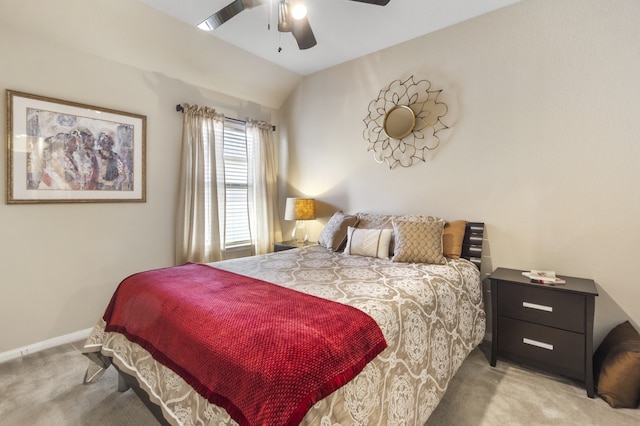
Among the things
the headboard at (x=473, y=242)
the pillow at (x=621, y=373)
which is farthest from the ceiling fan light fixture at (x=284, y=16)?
the pillow at (x=621, y=373)

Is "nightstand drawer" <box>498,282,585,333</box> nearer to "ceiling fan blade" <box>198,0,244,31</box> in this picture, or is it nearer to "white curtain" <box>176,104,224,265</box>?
"ceiling fan blade" <box>198,0,244,31</box>

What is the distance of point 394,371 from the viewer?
1399 mm

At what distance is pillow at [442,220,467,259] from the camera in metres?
2.61

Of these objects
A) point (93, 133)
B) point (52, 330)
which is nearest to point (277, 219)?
point (93, 133)

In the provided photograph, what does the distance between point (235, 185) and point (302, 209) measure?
2.97 ft

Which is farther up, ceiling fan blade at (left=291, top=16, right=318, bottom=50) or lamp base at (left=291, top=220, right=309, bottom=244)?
ceiling fan blade at (left=291, top=16, right=318, bottom=50)

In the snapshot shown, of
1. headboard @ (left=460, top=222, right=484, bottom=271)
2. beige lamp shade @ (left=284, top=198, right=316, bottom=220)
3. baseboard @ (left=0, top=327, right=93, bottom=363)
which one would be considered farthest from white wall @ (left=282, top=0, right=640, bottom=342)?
baseboard @ (left=0, top=327, right=93, bottom=363)

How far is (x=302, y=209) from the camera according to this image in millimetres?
3768

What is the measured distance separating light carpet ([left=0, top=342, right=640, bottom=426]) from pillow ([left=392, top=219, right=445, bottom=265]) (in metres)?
0.84

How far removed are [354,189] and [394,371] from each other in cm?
244

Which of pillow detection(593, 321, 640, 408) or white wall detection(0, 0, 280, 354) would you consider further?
white wall detection(0, 0, 280, 354)

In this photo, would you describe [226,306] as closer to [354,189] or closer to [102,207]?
[102,207]

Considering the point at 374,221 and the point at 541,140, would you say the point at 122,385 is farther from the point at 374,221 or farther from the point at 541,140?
the point at 541,140

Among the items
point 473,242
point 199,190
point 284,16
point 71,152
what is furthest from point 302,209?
point 71,152
